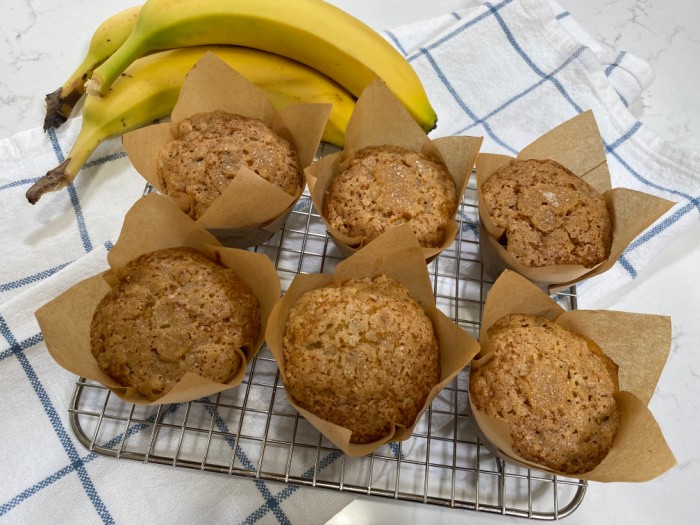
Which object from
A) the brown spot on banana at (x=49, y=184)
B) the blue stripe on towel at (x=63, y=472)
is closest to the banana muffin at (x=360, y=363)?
the blue stripe on towel at (x=63, y=472)

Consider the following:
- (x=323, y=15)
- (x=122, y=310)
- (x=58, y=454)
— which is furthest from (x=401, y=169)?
(x=58, y=454)

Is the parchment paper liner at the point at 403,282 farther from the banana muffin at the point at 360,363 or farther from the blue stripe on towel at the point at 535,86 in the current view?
the blue stripe on towel at the point at 535,86

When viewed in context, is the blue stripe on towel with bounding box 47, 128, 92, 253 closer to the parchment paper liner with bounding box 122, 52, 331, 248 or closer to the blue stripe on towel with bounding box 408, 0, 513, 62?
the parchment paper liner with bounding box 122, 52, 331, 248

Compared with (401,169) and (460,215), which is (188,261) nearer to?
(401,169)

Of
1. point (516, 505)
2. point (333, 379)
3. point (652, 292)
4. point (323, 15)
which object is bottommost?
point (516, 505)

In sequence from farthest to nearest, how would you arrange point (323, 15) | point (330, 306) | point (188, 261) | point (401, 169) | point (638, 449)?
1. point (323, 15)
2. point (401, 169)
3. point (188, 261)
4. point (330, 306)
5. point (638, 449)

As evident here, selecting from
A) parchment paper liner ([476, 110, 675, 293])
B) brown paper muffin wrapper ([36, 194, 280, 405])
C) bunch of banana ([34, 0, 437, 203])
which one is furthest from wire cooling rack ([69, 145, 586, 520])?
bunch of banana ([34, 0, 437, 203])

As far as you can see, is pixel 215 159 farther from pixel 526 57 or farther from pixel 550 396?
pixel 526 57
